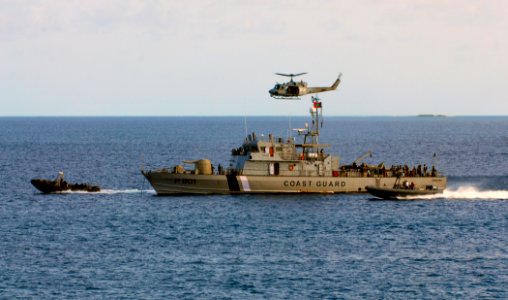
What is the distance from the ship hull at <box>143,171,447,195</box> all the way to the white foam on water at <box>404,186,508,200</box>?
18.0ft

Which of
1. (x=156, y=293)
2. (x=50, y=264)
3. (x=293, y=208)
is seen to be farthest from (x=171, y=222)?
(x=156, y=293)

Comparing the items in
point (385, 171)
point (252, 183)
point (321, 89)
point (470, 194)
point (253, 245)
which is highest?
point (321, 89)

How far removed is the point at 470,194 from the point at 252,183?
898 inches

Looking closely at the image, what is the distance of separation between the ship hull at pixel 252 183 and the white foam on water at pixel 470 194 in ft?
18.0

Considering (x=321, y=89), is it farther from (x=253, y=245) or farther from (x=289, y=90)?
(x=253, y=245)

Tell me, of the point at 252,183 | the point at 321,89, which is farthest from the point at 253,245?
the point at 321,89

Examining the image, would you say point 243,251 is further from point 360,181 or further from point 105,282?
point 360,181

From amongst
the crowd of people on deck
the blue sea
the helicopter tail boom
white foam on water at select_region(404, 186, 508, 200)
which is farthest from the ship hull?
the helicopter tail boom

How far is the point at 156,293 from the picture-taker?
174 ft

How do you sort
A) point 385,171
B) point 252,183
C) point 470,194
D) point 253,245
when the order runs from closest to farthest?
point 253,245
point 252,183
point 385,171
point 470,194

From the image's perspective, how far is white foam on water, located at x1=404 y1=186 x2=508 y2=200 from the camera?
311ft

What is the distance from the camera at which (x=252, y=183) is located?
92.4 m

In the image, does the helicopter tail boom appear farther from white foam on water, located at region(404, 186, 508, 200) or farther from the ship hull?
white foam on water, located at region(404, 186, 508, 200)

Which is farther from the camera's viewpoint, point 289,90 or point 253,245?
point 289,90
